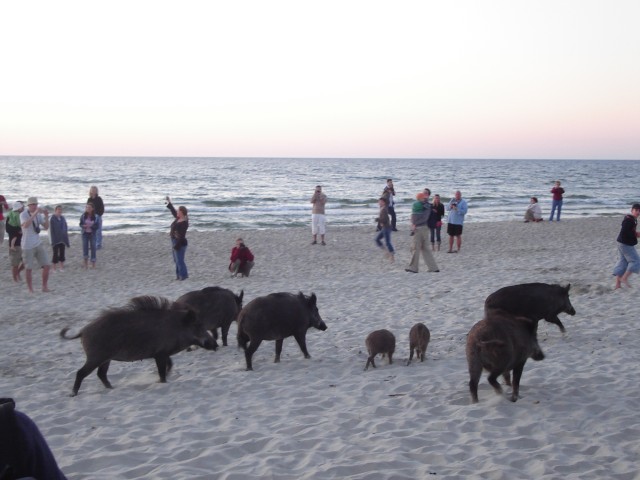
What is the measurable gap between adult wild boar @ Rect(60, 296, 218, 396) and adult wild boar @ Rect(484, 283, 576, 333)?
355 cm

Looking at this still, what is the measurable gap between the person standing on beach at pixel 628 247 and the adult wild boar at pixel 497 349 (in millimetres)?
6547

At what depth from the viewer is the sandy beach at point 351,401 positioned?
530cm

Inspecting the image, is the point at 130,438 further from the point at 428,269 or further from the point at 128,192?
the point at 128,192

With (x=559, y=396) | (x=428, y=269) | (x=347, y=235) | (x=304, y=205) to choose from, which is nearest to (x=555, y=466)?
(x=559, y=396)

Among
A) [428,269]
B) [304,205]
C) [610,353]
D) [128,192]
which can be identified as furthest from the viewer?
[128,192]

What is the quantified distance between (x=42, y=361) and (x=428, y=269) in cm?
994

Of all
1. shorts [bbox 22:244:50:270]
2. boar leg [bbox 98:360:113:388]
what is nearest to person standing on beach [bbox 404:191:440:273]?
shorts [bbox 22:244:50:270]

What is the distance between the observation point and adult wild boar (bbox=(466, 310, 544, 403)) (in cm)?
636

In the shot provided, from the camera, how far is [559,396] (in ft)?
22.1

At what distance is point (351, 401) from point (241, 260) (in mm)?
10238

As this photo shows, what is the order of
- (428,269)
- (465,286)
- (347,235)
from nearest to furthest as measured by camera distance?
(465,286) < (428,269) < (347,235)

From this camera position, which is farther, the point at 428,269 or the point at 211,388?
the point at 428,269

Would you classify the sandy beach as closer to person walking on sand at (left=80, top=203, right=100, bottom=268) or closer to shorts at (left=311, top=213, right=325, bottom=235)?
person walking on sand at (left=80, top=203, right=100, bottom=268)

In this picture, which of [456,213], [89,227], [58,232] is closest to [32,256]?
[58,232]
